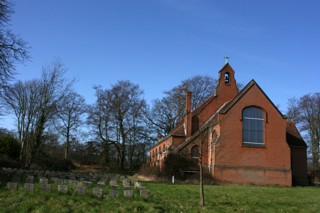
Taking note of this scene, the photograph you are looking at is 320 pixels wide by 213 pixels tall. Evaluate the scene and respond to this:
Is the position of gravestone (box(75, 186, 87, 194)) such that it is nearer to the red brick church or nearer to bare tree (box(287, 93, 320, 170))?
the red brick church

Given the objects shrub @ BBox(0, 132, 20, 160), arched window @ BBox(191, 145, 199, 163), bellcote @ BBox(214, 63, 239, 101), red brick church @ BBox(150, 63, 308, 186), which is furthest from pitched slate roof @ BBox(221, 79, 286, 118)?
shrub @ BBox(0, 132, 20, 160)

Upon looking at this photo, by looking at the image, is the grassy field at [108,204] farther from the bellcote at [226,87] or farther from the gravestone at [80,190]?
the bellcote at [226,87]

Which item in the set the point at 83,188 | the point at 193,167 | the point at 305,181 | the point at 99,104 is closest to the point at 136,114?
the point at 99,104

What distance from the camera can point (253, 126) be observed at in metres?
39.2

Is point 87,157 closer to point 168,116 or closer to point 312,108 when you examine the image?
point 168,116

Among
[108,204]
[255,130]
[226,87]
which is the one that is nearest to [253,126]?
[255,130]

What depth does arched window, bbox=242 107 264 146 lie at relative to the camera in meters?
39.0

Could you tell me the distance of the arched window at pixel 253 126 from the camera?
128ft

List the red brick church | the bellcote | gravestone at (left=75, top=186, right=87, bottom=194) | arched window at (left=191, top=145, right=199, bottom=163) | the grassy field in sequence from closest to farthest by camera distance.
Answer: the grassy field < gravestone at (left=75, top=186, right=87, bottom=194) < the red brick church < arched window at (left=191, top=145, right=199, bottom=163) < the bellcote

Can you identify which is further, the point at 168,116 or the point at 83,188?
the point at 168,116

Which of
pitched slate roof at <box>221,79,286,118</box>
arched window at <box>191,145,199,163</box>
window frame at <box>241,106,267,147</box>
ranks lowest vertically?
arched window at <box>191,145,199,163</box>

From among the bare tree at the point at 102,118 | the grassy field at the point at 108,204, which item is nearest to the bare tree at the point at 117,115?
the bare tree at the point at 102,118

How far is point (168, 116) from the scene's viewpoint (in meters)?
63.4

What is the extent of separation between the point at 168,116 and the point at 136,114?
7.25 metres
